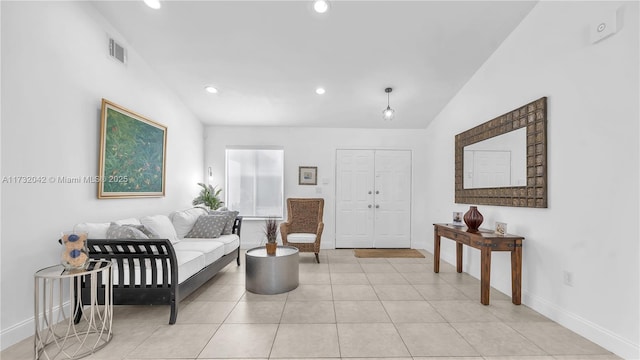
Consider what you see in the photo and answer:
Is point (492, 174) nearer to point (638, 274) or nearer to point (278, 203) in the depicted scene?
point (638, 274)

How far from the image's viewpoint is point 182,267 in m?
2.81

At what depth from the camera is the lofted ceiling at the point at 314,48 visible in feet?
10.2

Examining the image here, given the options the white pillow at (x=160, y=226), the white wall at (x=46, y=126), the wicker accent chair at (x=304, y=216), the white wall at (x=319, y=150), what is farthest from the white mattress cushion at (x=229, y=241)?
the white wall at (x=319, y=150)

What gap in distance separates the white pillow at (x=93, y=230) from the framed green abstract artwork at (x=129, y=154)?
1.61 feet

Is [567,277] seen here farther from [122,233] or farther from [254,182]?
[254,182]

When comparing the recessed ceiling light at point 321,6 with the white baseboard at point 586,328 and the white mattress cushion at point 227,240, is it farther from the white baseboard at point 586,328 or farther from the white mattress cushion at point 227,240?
the white baseboard at point 586,328

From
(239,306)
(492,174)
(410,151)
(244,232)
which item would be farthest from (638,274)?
(244,232)

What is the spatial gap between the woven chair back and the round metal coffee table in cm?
183

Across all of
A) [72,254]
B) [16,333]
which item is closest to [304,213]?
[72,254]

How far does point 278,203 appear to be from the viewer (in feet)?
19.7

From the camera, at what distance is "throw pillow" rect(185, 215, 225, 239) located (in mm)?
4176

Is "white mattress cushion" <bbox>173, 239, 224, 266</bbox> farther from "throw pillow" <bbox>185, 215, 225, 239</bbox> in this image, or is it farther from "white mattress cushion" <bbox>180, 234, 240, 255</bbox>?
"throw pillow" <bbox>185, 215, 225, 239</bbox>

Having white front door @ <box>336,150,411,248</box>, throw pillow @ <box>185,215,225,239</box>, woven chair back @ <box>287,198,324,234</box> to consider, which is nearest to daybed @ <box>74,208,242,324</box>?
throw pillow @ <box>185,215,225,239</box>

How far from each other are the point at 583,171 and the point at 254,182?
4.94 metres
